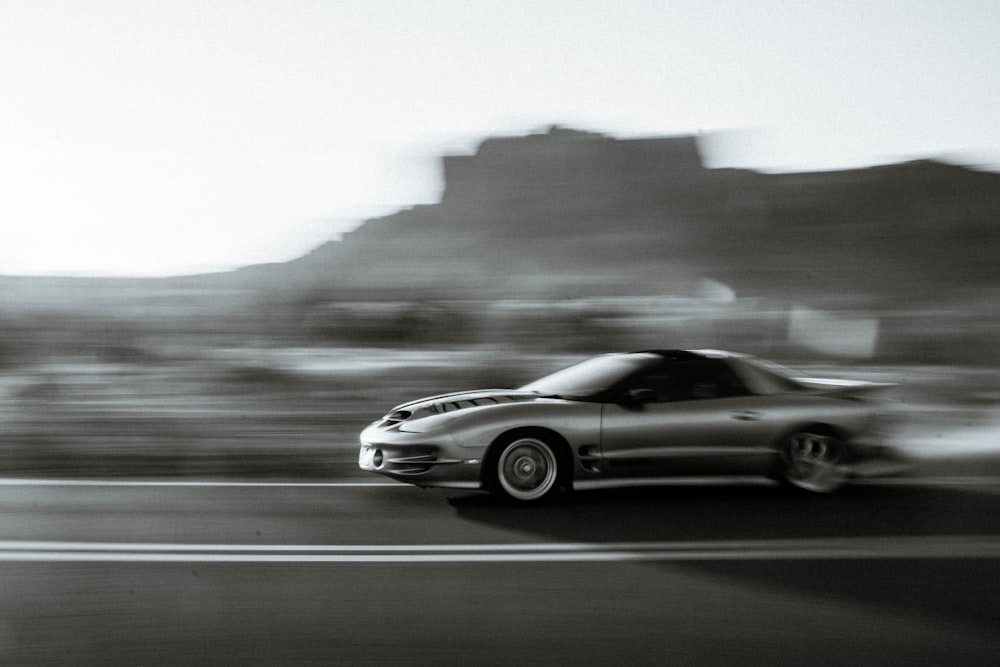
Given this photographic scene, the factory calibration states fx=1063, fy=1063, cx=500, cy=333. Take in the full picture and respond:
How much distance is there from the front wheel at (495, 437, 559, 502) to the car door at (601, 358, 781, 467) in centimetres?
38

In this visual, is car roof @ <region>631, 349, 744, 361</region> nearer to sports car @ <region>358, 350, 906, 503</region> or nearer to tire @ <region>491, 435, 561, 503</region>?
sports car @ <region>358, 350, 906, 503</region>

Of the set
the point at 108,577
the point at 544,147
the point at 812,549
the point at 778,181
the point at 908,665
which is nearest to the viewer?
the point at 908,665

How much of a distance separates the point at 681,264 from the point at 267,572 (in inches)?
1700

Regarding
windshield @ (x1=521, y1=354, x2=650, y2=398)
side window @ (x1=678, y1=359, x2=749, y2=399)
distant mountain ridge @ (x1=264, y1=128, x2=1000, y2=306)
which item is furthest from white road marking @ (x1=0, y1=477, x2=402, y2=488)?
distant mountain ridge @ (x1=264, y1=128, x2=1000, y2=306)

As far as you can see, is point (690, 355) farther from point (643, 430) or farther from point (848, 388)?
point (848, 388)

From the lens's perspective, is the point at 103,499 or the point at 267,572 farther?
the point at 103,499

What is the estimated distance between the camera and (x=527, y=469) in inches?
278

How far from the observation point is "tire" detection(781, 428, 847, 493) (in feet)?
24.6

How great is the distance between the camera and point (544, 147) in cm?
6272

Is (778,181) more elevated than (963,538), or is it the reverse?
(778,181)

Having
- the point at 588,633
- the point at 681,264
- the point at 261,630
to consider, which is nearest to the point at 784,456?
the point at 588,633

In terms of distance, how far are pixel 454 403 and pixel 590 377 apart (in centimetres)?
104

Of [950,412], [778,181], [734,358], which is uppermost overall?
[778,181]

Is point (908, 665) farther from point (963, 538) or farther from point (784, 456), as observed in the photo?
point (784, 456)
